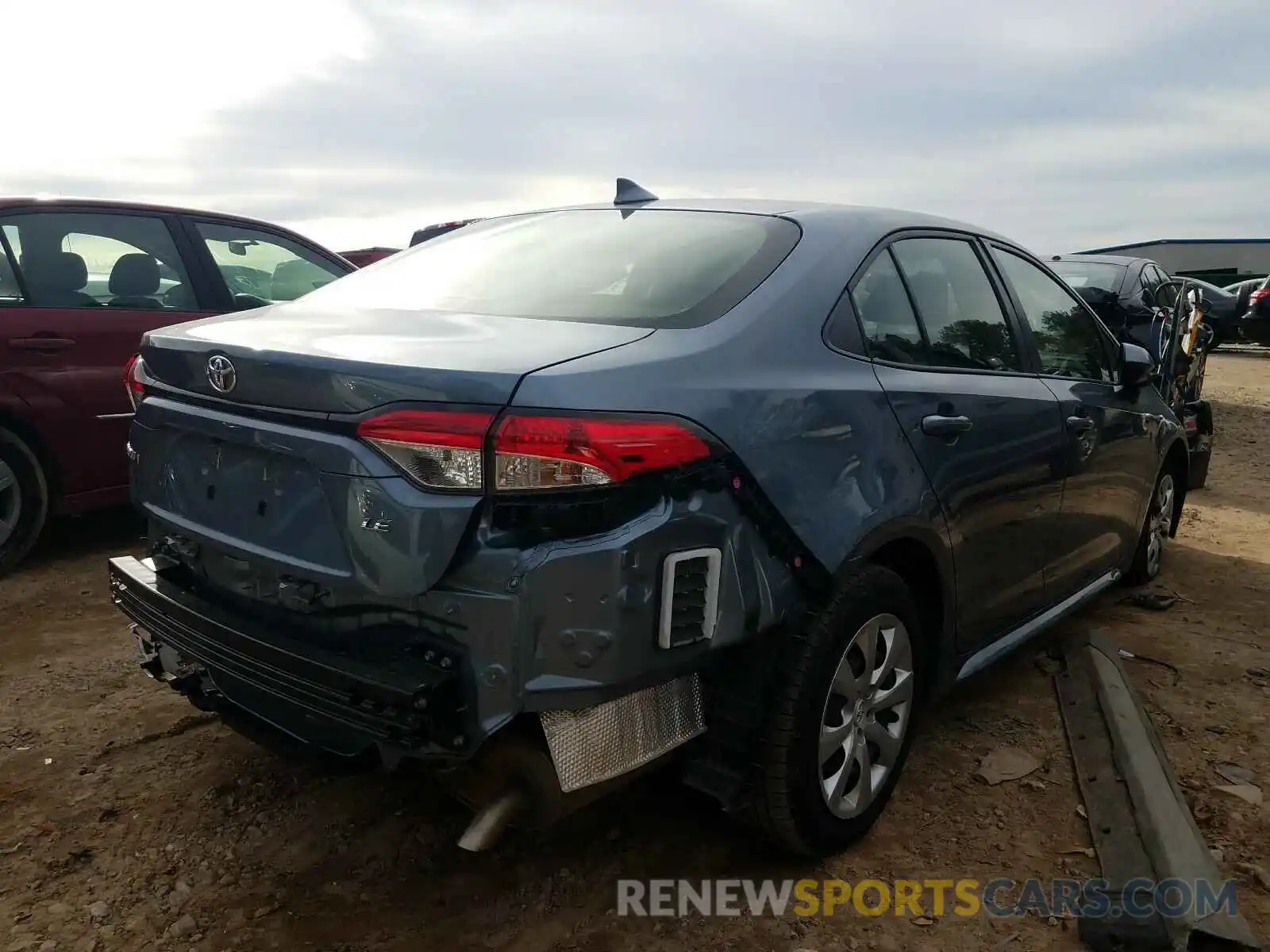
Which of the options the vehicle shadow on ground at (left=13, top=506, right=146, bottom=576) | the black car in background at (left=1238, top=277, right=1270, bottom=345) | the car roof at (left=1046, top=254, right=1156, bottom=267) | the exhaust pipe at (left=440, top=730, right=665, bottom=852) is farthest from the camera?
the black car in background at (left=1238, top=277, right=1270, bottom=345)

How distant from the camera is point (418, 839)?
2.55 metres

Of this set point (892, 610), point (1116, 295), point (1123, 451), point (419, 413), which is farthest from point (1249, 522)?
point (419, 413)

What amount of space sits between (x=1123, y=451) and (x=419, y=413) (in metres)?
3.02

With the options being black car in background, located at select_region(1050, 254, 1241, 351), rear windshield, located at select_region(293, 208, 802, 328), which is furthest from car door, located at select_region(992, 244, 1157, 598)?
black car in background, located at select_region(1050, 254, 1241, 351)

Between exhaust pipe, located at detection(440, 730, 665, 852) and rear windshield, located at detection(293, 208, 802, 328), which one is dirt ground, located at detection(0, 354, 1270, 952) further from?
rear windshield, located at detection(293, 208, 802, 328)

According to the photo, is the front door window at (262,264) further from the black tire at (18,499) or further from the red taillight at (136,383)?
the red taillight at (136,383)

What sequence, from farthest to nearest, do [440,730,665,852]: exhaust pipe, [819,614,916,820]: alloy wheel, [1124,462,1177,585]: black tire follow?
[1124,462,1177,585]: black tire < [819,614,916,820]: alloy wheel < [440,730,665,852]: exhaust pipe

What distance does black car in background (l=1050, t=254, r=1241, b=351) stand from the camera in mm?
7254

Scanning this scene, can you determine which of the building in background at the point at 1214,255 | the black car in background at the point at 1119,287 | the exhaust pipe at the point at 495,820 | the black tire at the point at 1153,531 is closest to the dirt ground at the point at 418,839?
the exhaust pipe at the point at 495,820

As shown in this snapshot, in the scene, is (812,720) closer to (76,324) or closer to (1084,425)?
(1084,425)

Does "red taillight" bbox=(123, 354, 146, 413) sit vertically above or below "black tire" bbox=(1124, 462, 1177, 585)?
above

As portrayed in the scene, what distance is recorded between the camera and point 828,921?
7.50ft

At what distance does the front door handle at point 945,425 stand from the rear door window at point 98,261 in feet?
12.8

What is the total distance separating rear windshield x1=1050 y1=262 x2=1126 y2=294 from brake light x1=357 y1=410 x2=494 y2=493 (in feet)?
22.8
